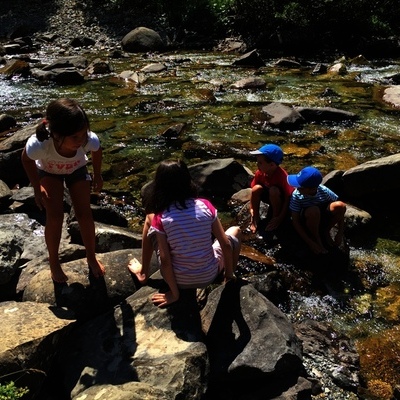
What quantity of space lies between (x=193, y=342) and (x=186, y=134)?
5.52m

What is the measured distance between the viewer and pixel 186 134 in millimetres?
8375

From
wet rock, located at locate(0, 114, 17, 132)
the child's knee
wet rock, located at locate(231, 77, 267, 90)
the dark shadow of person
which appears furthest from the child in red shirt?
wet rock, located at locate(231, 77, 267, 90)

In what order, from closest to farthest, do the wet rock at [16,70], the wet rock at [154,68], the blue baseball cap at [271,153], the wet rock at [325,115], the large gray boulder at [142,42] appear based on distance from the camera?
the blue baseball cap at [271,153]
the wet rock at [325,115]
the wet rock at [16,70]
the wet rock at [154,68]
the large gray boulder at [142,42]

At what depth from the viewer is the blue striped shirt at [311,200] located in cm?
485

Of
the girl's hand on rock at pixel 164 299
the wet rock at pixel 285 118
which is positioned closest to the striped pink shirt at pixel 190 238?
the girl's hand on rock at pixel 164 299

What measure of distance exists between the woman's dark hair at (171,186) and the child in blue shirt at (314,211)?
1653 millimetres

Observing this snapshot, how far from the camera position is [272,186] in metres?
5.08

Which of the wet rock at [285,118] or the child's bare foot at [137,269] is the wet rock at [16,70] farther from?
the child's bare foot at [137,269]

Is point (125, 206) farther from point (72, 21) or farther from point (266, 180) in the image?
point (72, 21)

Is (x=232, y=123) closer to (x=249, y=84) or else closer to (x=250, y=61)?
(x=249, y=84)

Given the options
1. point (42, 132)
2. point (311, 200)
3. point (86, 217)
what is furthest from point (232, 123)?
point (42, 132)

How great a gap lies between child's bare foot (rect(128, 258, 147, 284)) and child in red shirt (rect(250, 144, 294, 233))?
166 centimetres

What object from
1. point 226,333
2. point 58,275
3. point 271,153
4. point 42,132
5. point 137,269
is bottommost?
point 226,333

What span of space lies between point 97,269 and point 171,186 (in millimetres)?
973
